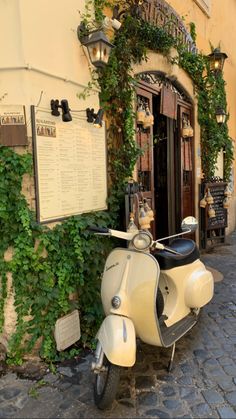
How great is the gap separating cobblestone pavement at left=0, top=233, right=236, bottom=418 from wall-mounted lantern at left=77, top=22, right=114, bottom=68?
279cm

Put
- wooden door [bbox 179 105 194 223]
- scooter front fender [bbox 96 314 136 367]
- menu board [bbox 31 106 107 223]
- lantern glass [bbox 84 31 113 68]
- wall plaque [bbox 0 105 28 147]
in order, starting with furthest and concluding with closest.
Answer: wooden door [bbox 179 105 194 223] → lantern glass [bbox 84 31 113 68] → menu board [bbox 31 106 107 223] → wall plaque [bbox 0 105 28 147] → scooter front fender [bbox 96 314 136 367]

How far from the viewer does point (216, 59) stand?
6.88 m

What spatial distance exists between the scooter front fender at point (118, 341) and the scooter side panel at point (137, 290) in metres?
0.11

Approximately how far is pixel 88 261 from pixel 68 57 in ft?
6.51

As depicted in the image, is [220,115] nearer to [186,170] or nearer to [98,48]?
[186,170]

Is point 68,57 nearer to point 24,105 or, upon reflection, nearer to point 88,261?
point 24,105

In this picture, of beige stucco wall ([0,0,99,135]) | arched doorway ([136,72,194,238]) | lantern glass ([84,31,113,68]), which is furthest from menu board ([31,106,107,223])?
arched doorway ([136,72,194,238])

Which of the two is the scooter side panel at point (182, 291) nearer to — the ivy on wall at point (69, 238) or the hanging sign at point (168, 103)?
the ivy on wall at point (69, 238)

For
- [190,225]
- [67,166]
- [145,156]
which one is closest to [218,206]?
[145,156]

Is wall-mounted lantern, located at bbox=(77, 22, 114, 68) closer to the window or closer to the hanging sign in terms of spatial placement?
the hanging sign

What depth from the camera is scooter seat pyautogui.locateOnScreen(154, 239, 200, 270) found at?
3064mm

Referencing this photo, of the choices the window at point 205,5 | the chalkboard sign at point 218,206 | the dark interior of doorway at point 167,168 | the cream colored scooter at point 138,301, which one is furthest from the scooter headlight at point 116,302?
the window at point 205,5

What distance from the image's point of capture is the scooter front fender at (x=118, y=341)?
2264 millimetres

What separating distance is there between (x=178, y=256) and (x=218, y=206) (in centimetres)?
442
